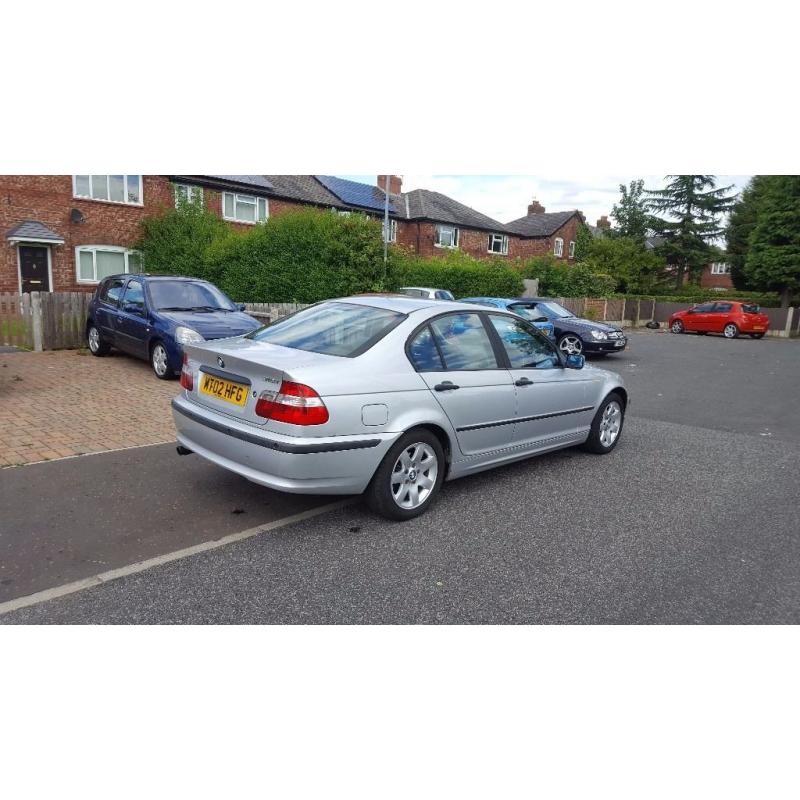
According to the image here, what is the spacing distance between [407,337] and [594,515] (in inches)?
77.1

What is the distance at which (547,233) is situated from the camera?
4584 centimetres

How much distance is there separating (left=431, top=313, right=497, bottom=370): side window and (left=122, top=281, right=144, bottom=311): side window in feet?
23.5

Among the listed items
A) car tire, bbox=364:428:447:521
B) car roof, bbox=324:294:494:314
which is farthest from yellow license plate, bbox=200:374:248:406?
car roof, bbox=324:294:494:314

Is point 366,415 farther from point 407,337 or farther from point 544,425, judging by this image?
point 544,425

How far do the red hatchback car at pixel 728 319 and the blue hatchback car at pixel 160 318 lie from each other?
2324cm

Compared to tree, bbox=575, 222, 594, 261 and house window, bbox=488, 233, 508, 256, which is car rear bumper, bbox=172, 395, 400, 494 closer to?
house window, bbox=488, 233, 508, 256

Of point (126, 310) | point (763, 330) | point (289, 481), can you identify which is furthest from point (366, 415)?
point (763, 330)

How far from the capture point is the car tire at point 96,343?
1201 centimetres

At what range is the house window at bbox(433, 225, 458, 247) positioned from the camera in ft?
127

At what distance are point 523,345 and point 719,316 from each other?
83.2 ft

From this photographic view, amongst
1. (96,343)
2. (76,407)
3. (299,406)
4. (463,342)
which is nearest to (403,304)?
(463,342)

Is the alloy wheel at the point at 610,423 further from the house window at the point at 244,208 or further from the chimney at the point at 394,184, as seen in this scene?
the chimney at the point at 394,184

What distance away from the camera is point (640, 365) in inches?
626

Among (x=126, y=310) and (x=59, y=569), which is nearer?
(x=59, y=569)
